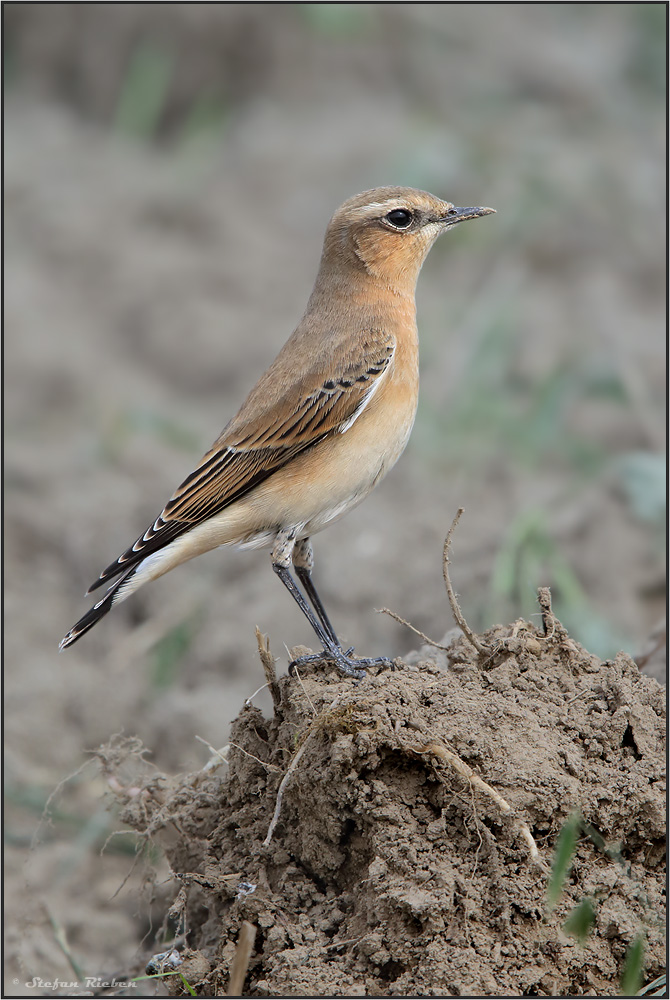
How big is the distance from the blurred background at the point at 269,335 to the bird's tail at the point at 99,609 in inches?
36.2

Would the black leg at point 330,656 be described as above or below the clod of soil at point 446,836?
above

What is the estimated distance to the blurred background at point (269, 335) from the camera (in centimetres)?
773

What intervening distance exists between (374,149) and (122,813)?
11.5 metres

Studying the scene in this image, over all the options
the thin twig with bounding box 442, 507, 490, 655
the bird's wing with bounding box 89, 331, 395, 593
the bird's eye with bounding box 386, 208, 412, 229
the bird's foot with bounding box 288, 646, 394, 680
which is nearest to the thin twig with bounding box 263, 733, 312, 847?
the bird's foot with bounding box 288, 646, 394, 680

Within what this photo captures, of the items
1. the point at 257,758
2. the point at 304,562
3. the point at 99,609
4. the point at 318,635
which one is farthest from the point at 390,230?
the point at 257,758

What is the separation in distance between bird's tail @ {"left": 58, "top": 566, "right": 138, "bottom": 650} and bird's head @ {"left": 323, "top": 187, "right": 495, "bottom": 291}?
7.40 ft

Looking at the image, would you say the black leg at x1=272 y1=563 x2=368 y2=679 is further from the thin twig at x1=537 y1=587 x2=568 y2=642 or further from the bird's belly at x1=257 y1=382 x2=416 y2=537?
the thin twig at x1=537 y1=587 x2=568 y2=642

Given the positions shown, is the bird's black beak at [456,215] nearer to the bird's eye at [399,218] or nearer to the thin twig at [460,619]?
the bird's eye at [399,218]

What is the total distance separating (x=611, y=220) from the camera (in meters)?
13.0

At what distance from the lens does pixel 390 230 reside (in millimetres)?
6262

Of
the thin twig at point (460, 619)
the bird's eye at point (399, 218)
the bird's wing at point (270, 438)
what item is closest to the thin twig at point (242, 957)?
the thin twig at point (460, 619)

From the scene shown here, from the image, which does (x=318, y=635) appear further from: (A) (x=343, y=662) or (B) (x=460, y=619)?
(B) (x=460, y=619)

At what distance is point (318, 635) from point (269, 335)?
25.9ft

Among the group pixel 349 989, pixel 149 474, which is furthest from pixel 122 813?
pixel 149 474
